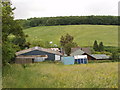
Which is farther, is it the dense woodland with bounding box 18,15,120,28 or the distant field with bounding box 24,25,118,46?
the dense woodland with bounding box 18,15,120,28

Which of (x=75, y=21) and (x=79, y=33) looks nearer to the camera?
(x=79, y=33)

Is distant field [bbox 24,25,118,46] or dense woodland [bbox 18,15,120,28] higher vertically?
dense woodland [bbox 18,15,120,28]

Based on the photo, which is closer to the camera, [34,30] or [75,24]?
[34,30]

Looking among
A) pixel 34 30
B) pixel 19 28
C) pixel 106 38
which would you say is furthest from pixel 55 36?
pixel 19 28

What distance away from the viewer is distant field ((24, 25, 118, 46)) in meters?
76.9

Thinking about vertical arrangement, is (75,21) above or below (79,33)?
above

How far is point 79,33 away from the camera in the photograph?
8669cm

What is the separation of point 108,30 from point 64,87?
8256 centimetres

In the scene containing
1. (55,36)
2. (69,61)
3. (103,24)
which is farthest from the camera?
(103,24)

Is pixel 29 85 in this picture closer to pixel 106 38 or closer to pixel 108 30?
pixel 106 38

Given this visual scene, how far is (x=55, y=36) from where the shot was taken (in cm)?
8419

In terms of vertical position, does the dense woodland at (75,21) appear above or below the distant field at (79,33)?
above

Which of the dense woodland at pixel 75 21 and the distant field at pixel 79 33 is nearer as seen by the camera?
the distant field at pixel 79 33

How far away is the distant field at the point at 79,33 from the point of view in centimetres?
7690
